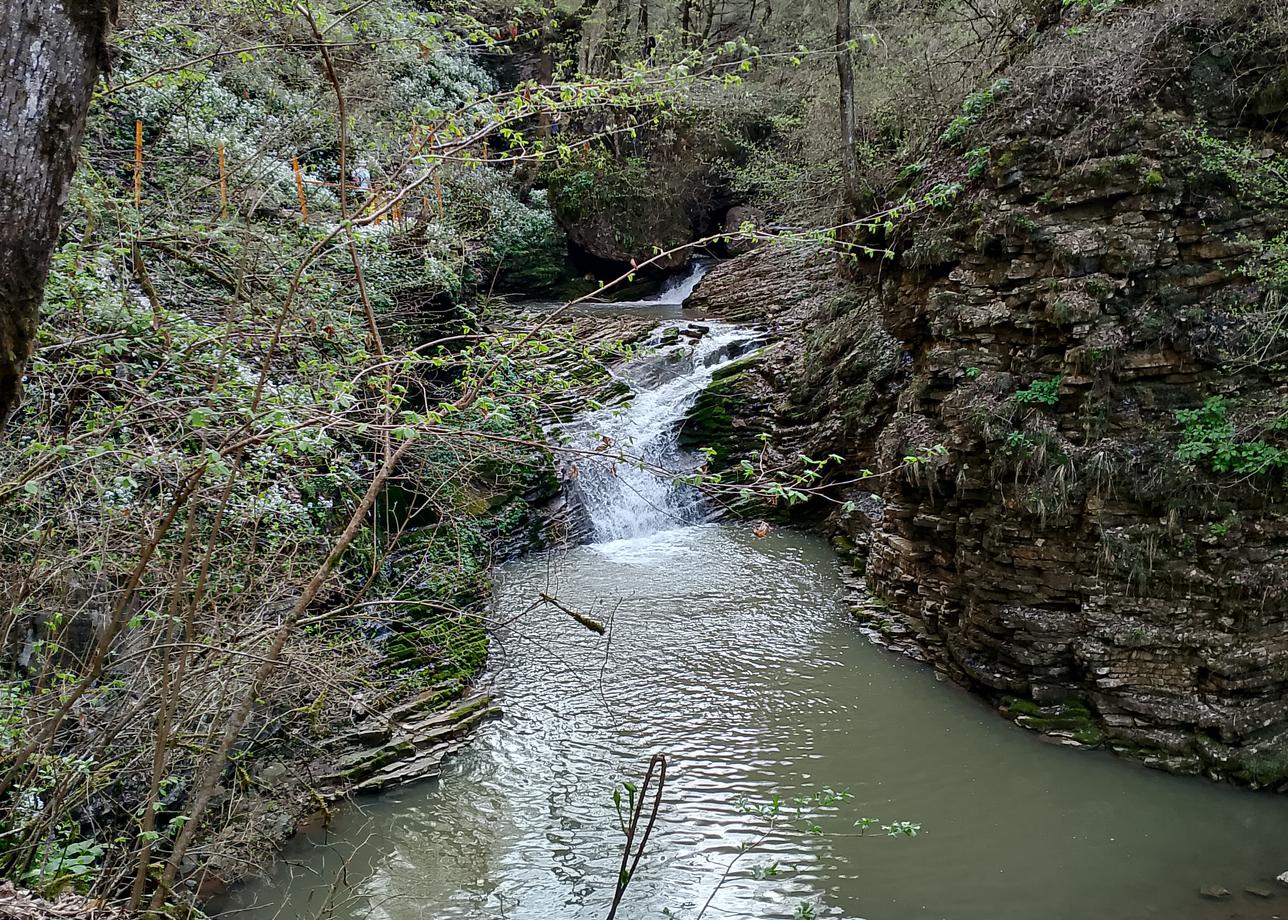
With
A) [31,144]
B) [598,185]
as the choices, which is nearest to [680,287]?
[598,185]

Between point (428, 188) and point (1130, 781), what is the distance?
32.0 ft

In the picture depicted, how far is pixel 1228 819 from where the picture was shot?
577cm

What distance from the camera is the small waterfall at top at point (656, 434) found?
1230 centimetres

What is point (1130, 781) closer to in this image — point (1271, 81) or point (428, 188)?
point (1271, 81)

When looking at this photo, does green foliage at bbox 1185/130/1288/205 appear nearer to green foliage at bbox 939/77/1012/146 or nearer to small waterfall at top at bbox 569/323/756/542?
green foliage at bbox 939/77/1012/146

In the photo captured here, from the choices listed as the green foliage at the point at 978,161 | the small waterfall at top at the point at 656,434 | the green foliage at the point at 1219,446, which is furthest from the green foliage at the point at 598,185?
the green foliage at the point at 1219,446

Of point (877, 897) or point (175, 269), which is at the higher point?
point (175, 269)

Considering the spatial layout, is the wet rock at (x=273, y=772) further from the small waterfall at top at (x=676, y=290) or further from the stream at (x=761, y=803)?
the small waterfall at top at (x=676, y=290)

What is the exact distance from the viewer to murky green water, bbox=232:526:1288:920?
16.7 feet

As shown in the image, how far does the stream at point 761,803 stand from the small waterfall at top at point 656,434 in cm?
327

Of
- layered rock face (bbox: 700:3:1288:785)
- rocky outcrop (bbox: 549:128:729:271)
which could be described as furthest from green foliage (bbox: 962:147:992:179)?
rocky outcrop (bbox: 549:128:729:271)

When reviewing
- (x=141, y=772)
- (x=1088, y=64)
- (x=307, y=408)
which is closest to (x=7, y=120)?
(x=307, y=408)

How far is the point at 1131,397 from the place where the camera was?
6.75 meters

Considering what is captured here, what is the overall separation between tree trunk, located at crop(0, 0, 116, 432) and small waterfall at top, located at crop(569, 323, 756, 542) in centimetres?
949
